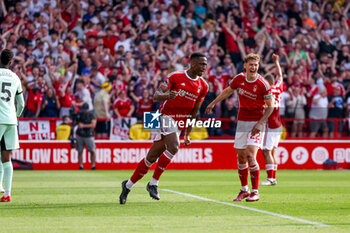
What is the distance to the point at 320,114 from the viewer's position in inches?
901


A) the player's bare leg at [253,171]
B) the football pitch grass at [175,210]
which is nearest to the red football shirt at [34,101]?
the football pitch grass at [175,210]

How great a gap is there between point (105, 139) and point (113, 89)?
1766 millimetres

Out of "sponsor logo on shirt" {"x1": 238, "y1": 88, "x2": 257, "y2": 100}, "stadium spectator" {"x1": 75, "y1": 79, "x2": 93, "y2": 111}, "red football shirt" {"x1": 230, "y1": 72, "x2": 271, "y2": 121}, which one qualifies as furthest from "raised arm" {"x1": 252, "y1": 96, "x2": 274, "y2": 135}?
"stadium spectator" {"x1": 75, "y1": 79, "x2": 93, "y2": 111}

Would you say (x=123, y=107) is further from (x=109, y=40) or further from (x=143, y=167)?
(x=143, y=167)

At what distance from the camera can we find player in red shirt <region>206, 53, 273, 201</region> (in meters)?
11.0

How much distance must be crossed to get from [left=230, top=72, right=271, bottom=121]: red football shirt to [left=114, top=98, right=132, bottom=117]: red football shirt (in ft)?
37.5

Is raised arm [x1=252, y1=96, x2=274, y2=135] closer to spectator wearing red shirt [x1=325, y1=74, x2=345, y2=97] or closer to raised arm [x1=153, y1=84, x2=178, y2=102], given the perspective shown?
raised arm [x1=153, y1=84, x2=178, y2=102]

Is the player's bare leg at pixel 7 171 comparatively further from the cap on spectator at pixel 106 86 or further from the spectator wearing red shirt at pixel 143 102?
the cap on spectator at pixel 106 86

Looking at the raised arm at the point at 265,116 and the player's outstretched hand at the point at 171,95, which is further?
the raised arm at the point at 265,116

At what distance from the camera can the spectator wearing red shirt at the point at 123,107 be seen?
74.0ft

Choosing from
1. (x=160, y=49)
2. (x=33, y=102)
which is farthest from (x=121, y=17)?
(x=33, y=102)

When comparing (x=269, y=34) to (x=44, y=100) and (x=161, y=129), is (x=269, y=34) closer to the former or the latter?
(x=44, y=100)

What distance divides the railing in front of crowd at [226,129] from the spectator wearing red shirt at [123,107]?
2.08ft

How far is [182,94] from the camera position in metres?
10.6
